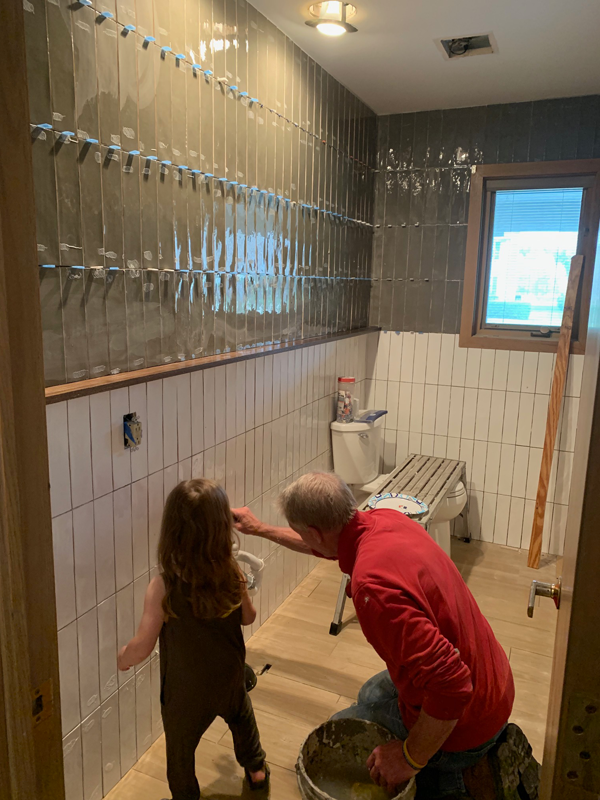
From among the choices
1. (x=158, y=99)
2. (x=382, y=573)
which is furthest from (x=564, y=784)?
(x=158, y=99)

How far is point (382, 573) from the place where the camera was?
133 centimetres

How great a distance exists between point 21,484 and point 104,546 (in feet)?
3.26

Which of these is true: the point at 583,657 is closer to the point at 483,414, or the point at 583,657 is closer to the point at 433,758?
the point at 433,758

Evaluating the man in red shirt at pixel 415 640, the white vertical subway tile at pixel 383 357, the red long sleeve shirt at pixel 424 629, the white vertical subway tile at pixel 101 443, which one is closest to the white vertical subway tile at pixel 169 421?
the white vertical subway tile at pixel 101 443

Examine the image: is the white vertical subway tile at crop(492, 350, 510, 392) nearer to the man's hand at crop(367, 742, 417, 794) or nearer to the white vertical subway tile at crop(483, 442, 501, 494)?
the white vertical subway tile at crop(483, 442, 501, 494)

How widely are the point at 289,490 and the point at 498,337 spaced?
7.63 feet

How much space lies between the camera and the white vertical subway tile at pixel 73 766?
1628 mm

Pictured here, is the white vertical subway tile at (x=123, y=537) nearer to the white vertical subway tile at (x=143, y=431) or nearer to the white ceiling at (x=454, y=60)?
the white vertical subway tile at (x=143, y=431)

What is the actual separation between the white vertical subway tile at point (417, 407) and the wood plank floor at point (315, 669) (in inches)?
32.8

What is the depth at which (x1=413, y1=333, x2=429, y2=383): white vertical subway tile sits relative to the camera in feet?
12.0

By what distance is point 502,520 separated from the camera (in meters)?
3.58

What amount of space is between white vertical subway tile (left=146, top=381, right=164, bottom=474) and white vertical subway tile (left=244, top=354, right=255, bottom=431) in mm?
544

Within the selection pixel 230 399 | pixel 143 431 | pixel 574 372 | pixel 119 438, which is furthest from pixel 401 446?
pixel 119 438

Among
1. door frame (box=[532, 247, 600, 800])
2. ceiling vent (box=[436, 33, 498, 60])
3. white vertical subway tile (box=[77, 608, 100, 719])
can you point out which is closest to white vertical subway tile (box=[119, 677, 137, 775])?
white vertical subway tile (box=[77, 608, 100, 719])
